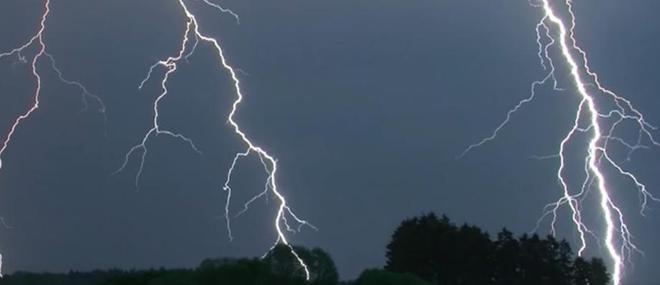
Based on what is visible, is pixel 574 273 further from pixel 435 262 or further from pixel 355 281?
pixel 355 281

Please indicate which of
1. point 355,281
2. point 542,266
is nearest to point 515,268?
point 542,266

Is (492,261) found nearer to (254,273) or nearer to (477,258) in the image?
(477,258)

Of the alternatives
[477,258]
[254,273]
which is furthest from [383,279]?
[477,258]

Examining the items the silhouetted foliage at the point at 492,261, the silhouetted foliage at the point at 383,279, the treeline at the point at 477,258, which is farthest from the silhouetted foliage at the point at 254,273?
the silhouetted foliage at the point at 492,261

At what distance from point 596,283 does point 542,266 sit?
1.71 m

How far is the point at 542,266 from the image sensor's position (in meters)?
29.8

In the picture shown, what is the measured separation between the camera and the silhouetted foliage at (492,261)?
97.7 ft

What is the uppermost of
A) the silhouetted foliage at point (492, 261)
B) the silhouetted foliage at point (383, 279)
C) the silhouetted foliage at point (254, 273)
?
the silhouetted foliage at point (492, 261)

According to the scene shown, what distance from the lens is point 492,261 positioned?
30.2 meters

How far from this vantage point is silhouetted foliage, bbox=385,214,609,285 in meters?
29.8

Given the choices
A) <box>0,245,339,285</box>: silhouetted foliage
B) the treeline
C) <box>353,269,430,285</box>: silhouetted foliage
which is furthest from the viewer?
the treeline

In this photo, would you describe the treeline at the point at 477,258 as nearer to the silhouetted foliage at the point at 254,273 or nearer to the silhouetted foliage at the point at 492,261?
the silhouetted foliage at the point at 492,261

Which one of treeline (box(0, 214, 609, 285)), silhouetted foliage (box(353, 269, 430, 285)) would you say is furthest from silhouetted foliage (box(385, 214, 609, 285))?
silhouetted foliage (box(353, 269, 430, 285))

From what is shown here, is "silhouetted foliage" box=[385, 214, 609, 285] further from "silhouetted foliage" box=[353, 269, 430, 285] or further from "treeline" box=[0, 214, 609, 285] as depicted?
"silhouetted foliage" box=[353, 269, 430, 285]
